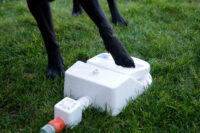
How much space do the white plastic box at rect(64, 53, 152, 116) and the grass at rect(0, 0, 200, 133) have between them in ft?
0.18

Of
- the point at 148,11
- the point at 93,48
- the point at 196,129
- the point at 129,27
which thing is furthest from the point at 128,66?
the point at 148,11

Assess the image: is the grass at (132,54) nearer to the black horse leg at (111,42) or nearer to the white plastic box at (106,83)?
the white plastic box at (106,83)

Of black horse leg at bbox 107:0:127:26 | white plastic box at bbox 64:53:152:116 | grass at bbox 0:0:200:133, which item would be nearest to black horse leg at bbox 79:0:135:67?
white plastic box at bbox 64:53:152:116

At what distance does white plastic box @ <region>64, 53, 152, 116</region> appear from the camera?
138cm

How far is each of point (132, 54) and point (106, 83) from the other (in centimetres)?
84

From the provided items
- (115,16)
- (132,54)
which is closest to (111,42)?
(132,54)

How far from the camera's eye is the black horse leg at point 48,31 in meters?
1.65

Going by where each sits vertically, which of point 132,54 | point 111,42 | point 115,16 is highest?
point 111,42

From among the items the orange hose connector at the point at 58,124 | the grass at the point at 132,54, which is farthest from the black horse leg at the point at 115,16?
the orange hose connector at the point at 58,124

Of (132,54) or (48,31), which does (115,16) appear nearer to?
(132,54)

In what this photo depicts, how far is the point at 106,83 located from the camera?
1372mm

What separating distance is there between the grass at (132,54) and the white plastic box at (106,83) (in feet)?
0.18

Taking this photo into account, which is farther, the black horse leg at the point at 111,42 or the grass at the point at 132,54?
the black horse leg at the point at 111,42

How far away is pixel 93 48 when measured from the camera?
2262 millimetres
